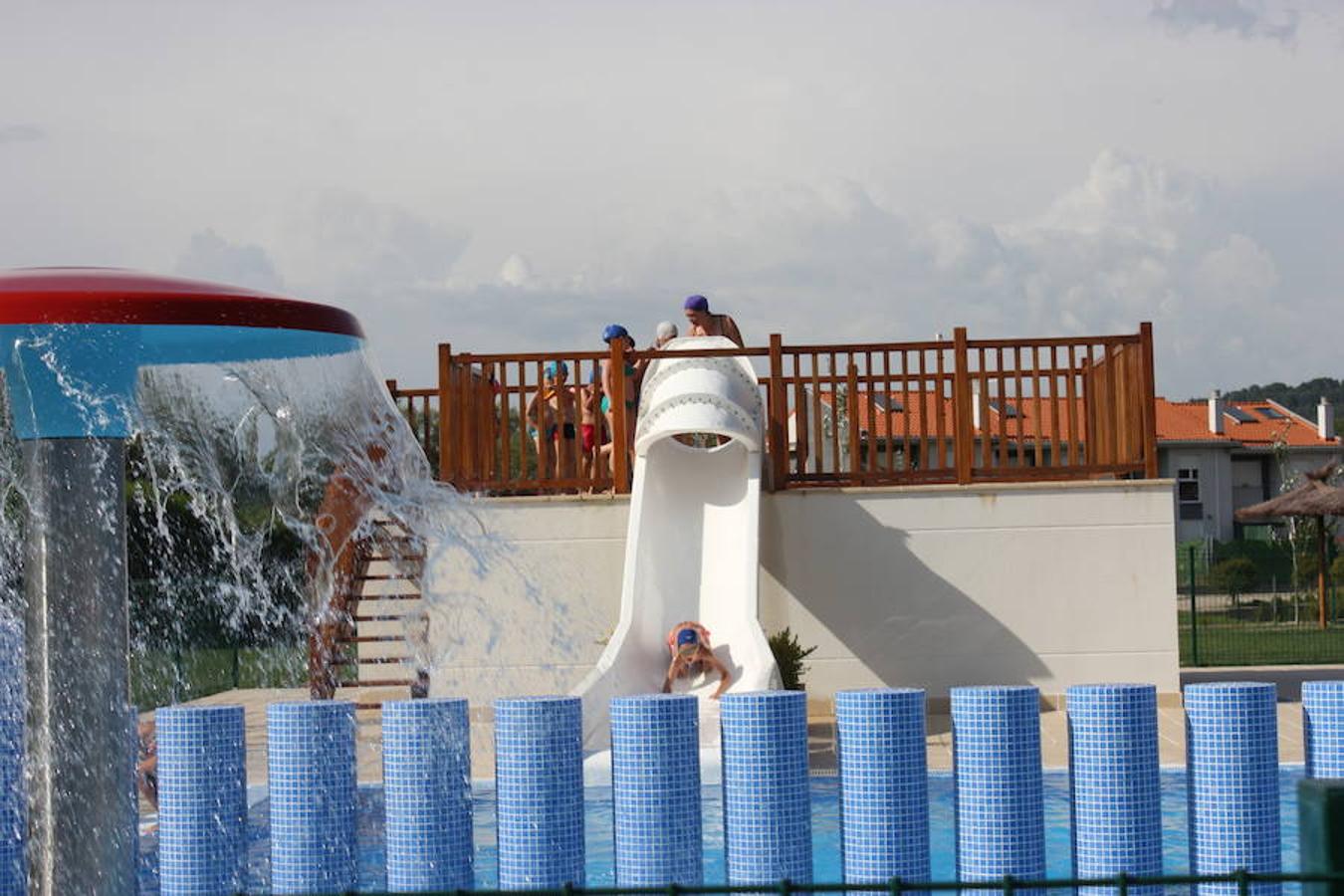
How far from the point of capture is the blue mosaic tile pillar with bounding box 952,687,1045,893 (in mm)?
6391

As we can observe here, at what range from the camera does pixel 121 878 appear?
6215 mm

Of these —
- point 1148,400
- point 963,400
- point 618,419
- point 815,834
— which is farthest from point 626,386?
point 815,834

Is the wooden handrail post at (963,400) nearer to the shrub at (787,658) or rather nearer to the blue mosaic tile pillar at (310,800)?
the shrub at (787,658)

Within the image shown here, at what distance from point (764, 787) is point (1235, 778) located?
1.86 meters

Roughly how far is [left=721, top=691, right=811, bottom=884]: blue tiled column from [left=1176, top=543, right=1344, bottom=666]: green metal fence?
13.5 meters

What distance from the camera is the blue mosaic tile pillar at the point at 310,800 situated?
6391 millimetres

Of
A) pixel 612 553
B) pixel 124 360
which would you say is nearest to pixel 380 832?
pixel 124 360

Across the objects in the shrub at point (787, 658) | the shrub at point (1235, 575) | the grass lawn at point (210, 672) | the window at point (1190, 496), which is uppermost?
the window at point (1190, 496)

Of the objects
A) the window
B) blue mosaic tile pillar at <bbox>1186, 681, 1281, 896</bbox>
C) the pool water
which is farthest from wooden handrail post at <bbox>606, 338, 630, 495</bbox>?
the window

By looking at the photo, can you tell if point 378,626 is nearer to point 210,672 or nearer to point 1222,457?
point 210,672

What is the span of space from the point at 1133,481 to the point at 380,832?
7.88 m

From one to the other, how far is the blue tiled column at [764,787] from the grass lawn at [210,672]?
487 inches

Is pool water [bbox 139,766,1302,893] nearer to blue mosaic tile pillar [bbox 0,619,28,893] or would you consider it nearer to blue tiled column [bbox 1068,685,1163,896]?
blue mosaic tile pillar [bbox 0,619,28,893]

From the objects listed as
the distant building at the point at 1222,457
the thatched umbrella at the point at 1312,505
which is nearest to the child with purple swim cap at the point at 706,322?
the thatched umbrella at the point at 1312,505
